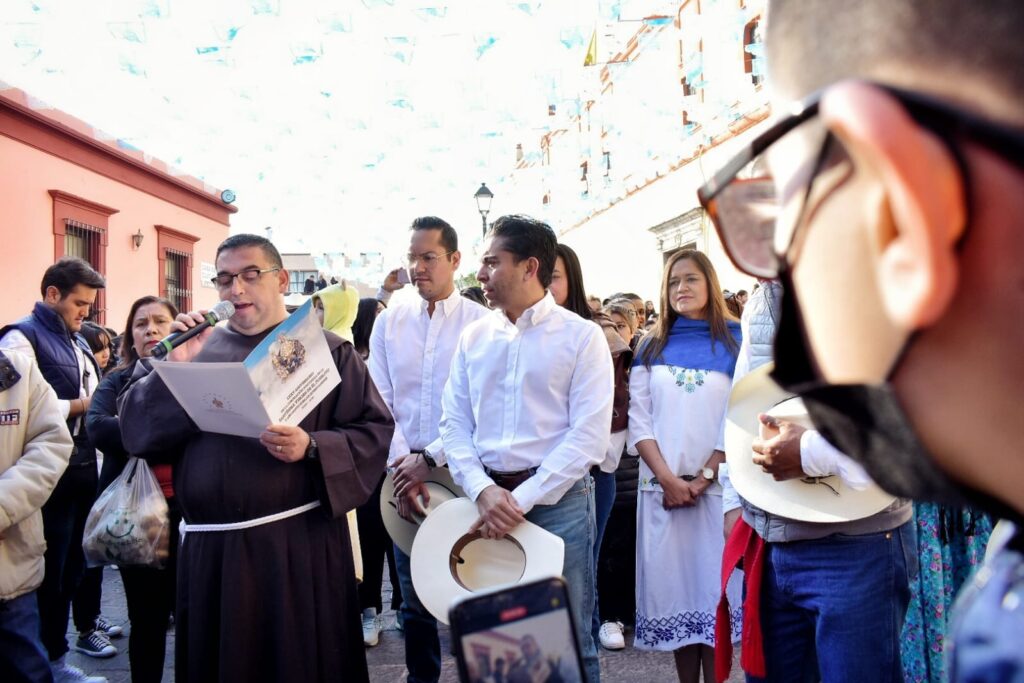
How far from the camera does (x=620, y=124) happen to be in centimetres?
1989

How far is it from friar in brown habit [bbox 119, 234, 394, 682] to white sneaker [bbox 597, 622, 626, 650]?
1.98 m

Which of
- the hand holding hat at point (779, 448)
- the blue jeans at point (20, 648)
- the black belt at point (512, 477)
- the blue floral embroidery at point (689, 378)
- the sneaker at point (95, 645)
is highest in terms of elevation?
the blue floral embroidery at point (689, 378)

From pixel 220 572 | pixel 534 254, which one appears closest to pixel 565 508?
pixel 534 254

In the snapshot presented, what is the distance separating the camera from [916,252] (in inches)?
22.9

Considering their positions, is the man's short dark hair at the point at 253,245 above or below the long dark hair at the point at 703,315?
above

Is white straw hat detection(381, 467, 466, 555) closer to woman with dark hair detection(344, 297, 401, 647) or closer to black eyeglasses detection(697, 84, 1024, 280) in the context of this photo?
woman with dark hair detection(344, 297, 401, 647)

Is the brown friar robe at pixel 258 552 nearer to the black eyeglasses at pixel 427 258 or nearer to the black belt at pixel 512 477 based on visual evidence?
the black belt at pixel 512 477

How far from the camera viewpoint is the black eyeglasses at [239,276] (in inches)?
130

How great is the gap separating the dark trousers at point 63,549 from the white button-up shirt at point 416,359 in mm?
2003

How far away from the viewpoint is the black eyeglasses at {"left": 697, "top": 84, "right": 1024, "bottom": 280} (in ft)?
1.89

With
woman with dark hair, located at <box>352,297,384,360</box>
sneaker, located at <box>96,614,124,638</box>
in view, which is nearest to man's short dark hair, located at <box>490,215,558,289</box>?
woman with dark hair, located at <box>352,297,384,360</box>

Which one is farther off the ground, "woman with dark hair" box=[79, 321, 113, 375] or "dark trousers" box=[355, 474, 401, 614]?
"woman with dark hair" box=[79, 321, 113, 375]

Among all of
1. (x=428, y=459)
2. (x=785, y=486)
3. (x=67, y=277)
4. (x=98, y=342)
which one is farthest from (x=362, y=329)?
(x=785, y=486)

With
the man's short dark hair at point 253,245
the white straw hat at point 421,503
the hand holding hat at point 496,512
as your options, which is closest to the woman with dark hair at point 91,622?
the white straw hat at point 421,503
